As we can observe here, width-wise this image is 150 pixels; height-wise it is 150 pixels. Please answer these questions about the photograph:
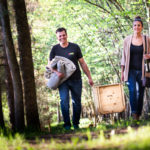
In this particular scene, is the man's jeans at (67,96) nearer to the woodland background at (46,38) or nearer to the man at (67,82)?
the man at (67,82)

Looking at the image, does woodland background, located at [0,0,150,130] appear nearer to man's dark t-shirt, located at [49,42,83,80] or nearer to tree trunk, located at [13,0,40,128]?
tree trunk, located at [13,0,40,128]

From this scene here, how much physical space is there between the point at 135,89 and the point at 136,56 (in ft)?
2.38

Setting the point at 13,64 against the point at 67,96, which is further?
the point at 13,64

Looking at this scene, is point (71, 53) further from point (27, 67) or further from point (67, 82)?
point (27, 67)

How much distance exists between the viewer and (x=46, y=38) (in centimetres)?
2031

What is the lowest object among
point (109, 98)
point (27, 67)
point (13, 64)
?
point (109, 98)

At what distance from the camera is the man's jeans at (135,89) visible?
273 inches

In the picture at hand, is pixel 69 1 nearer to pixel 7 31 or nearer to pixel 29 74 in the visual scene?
→ pixel 7 31

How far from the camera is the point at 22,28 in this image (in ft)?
29.0

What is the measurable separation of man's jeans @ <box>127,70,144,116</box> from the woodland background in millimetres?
1979

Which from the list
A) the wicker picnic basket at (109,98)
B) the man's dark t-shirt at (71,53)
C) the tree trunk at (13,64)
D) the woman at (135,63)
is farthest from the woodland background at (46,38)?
the woman at (135,63)

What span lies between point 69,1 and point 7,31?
3.87 m

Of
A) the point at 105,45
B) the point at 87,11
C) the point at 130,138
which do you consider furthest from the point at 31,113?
the point at 105,45

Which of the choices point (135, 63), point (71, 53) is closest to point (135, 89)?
point (135, 63)
